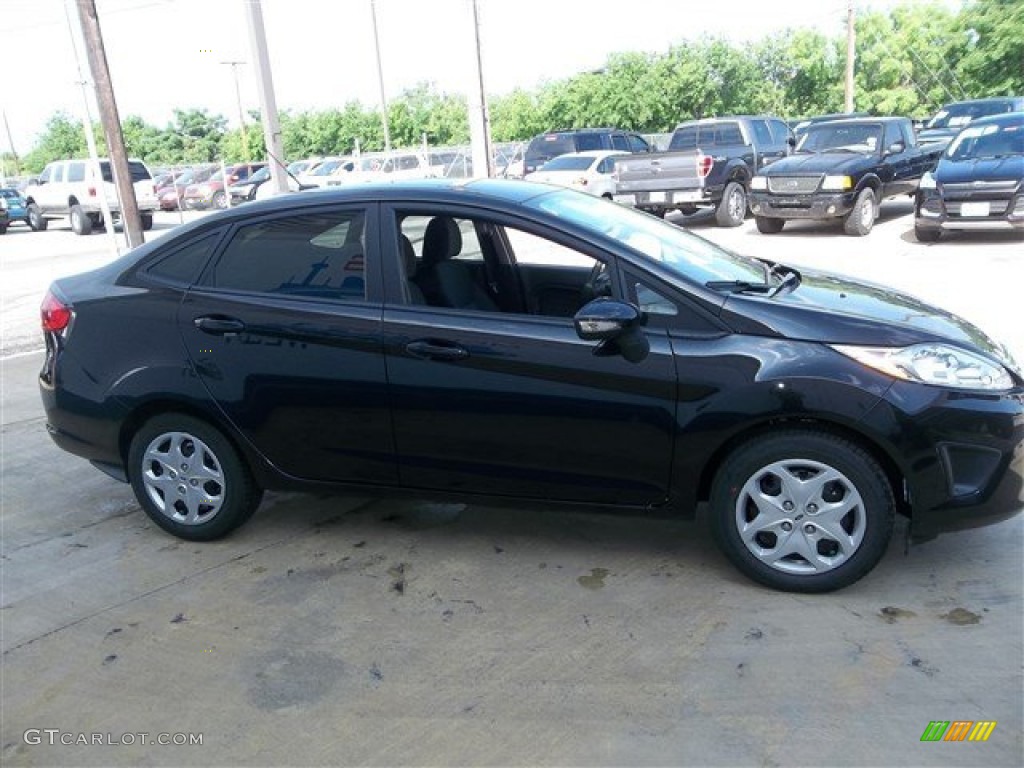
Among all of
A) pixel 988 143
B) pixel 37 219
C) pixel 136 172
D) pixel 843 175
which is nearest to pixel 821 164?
pixel 843 175

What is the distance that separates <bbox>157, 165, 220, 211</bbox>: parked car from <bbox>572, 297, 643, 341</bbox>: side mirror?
102 feet

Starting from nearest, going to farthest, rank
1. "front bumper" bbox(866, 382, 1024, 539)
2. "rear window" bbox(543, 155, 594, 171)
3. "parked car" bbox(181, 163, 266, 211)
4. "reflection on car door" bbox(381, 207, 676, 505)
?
"front bumper" bbox(866, 382, 1024, 539) → "reflection on car door" bbox(381, 207, 676, 505) → "rear window" bbox(543, 155, 594, 171) → "parked car" bbox(181, 163, 266, 211)

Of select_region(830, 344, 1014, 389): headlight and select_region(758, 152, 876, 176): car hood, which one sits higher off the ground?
select_region(830, 344, 1014, 389): headlight

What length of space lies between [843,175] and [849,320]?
11.1 metres

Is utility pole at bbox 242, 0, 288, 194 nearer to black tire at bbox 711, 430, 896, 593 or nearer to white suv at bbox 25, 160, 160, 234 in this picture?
black tire at bbox 711, 430, 896, 593

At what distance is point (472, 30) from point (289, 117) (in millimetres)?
40114

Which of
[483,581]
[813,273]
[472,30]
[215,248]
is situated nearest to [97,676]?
[483,581]

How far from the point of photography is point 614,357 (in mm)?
3533

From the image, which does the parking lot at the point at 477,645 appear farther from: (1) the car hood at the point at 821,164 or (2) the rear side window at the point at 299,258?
(1) the car hood at the point at 821,164

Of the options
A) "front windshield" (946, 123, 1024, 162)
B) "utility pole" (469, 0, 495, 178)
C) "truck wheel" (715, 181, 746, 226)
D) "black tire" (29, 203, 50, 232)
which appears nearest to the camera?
"front windshield" (946, 123, 1024, 162)

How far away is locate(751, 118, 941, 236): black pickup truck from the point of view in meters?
13.6

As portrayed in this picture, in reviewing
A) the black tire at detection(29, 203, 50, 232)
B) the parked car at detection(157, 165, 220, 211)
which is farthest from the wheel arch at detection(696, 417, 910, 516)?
the parked car at detection(157, 165, 220, 211)

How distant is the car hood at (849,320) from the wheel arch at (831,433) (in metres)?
0.32

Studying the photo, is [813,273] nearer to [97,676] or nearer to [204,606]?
[204,606]
